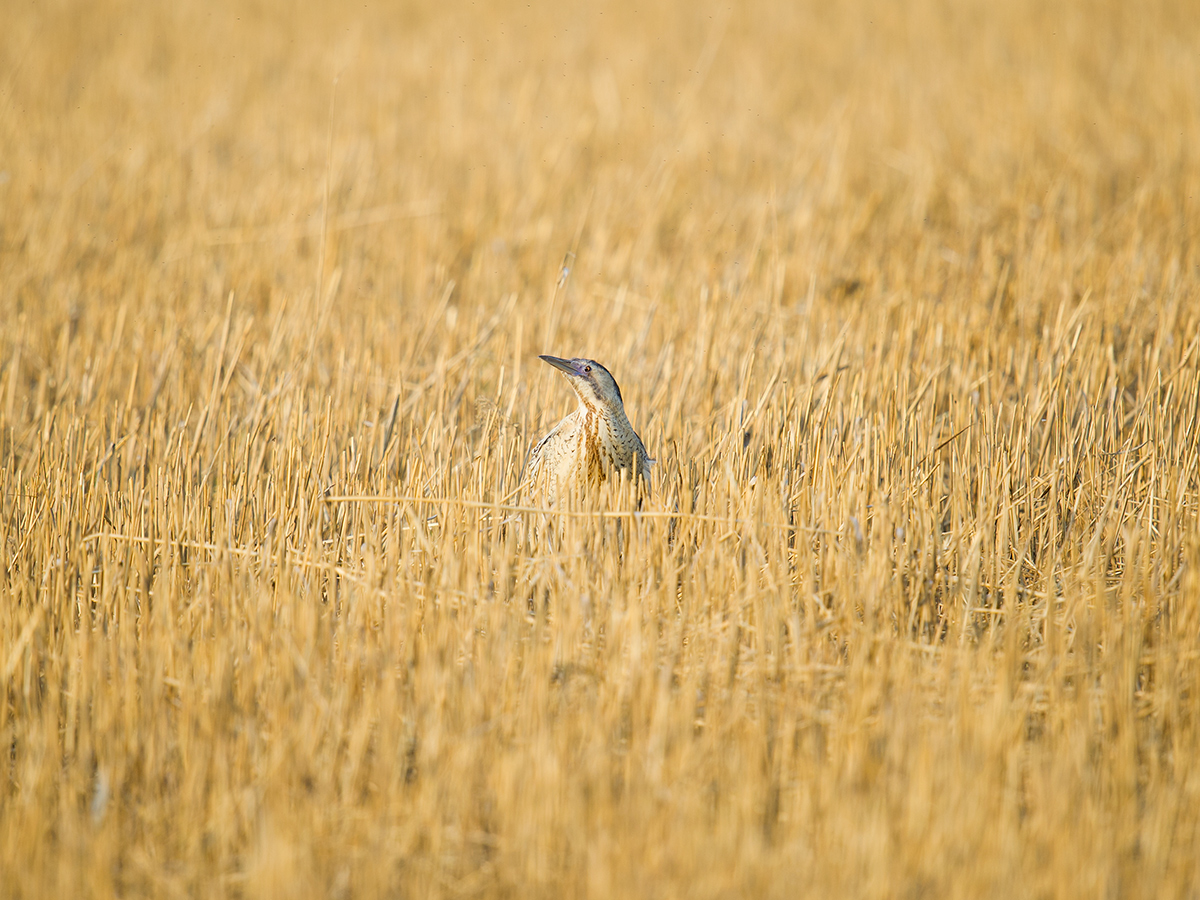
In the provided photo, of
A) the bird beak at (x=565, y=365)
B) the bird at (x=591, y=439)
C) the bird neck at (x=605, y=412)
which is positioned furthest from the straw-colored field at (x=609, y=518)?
the bird beak at (x=565, y=365)

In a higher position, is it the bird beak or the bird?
the bird beak

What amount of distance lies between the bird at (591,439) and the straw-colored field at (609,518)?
196mm

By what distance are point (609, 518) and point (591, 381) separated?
Answer: 0.50m

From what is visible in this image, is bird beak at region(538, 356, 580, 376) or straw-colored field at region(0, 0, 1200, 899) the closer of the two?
straw-colored field at region(0, 0, 1200, 899)

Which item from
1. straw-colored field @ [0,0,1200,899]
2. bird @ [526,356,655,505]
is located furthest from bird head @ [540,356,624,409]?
straw-colored field @ [0,0,1200,899]

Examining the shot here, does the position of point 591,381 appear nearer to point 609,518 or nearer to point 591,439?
point 591,439

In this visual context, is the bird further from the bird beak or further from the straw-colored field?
the straw-colored field

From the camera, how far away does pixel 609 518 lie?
371 cm

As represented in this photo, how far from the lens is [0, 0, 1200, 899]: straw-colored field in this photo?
2.42 meters

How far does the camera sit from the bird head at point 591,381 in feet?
12.4

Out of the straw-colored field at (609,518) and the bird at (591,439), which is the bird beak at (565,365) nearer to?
the bird at (591,439)

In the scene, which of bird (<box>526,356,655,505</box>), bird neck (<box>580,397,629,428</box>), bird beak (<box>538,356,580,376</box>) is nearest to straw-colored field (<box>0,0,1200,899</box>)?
bird (<box>526,356,655,505</box>)

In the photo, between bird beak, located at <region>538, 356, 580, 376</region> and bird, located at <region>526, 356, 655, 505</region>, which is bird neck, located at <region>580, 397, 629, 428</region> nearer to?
bird, located at <region>526, 356, 655, 505</region>

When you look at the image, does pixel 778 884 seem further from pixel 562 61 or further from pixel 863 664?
pixel 562 61
